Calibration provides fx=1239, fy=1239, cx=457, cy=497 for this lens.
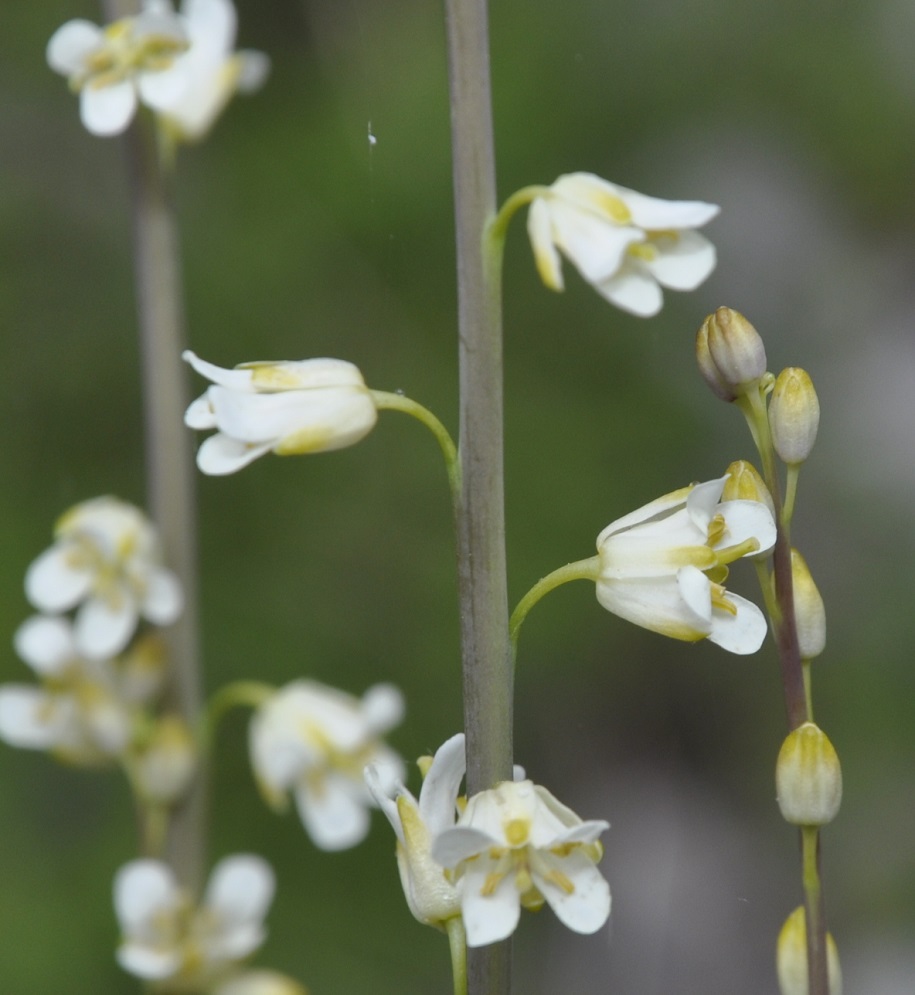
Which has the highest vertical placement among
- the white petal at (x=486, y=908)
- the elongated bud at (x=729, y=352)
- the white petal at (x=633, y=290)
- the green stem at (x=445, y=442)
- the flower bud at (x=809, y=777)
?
the white petal at (x=633, y=290)

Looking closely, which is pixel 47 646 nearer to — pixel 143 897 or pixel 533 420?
pixel 143 897

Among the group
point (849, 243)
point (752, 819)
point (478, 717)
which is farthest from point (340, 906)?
point (849, 243)

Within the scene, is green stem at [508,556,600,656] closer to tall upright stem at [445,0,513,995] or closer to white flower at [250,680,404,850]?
tall upright stem at [445,0,513,995]

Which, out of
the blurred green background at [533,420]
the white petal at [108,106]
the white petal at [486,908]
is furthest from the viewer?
the blurred green background at [533,420]

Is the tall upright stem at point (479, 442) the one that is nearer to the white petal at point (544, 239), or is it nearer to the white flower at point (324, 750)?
the white petal at point (544, 239)

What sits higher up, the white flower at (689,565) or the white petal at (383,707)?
the white flower at (689,565)

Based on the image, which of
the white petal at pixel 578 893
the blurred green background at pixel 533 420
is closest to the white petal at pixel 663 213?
the white petal at pixel 578 893

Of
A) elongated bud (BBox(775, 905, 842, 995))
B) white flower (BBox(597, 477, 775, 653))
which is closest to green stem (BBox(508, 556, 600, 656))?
white flower (BBox(597, 477, 775, 653))
